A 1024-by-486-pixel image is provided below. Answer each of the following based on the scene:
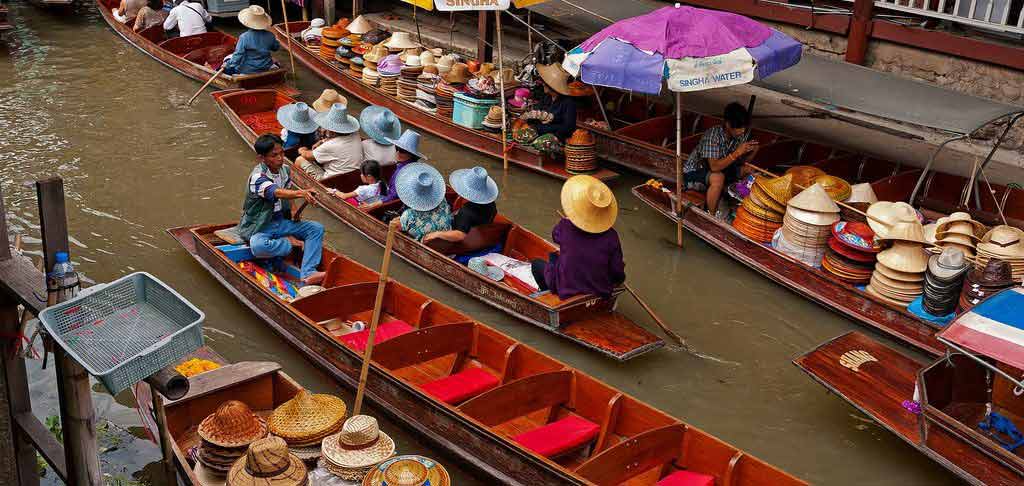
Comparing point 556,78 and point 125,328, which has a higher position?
point 125,328

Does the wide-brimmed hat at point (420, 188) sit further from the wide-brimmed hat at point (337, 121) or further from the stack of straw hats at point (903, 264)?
the stack of straw hats at point (903, 264)

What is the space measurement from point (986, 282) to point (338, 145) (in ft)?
18.8

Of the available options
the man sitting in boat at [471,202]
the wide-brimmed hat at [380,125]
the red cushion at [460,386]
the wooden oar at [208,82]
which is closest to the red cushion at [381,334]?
the red cushion at [460,386]

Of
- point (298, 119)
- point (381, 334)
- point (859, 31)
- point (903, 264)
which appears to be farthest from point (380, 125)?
point (859, 31)

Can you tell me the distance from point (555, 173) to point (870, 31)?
4245mm

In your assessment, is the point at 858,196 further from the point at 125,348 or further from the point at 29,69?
the point at 29,69

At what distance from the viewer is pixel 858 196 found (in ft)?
26.1

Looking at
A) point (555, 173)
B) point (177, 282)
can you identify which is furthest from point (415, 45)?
point (177, 282)

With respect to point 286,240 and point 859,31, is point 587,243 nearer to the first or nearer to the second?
point 286,240

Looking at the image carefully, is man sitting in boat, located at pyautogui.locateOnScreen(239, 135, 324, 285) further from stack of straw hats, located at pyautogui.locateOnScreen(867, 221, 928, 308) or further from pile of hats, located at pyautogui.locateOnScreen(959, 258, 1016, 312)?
pile of hats, located at pyautogui.locateOnScreen(959, 258, 1016, 312)

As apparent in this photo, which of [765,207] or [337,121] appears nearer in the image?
[765,207]

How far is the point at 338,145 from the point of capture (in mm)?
8938

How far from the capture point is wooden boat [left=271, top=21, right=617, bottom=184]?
33.1 feet

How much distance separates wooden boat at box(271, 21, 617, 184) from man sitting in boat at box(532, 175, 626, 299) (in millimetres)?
3053
